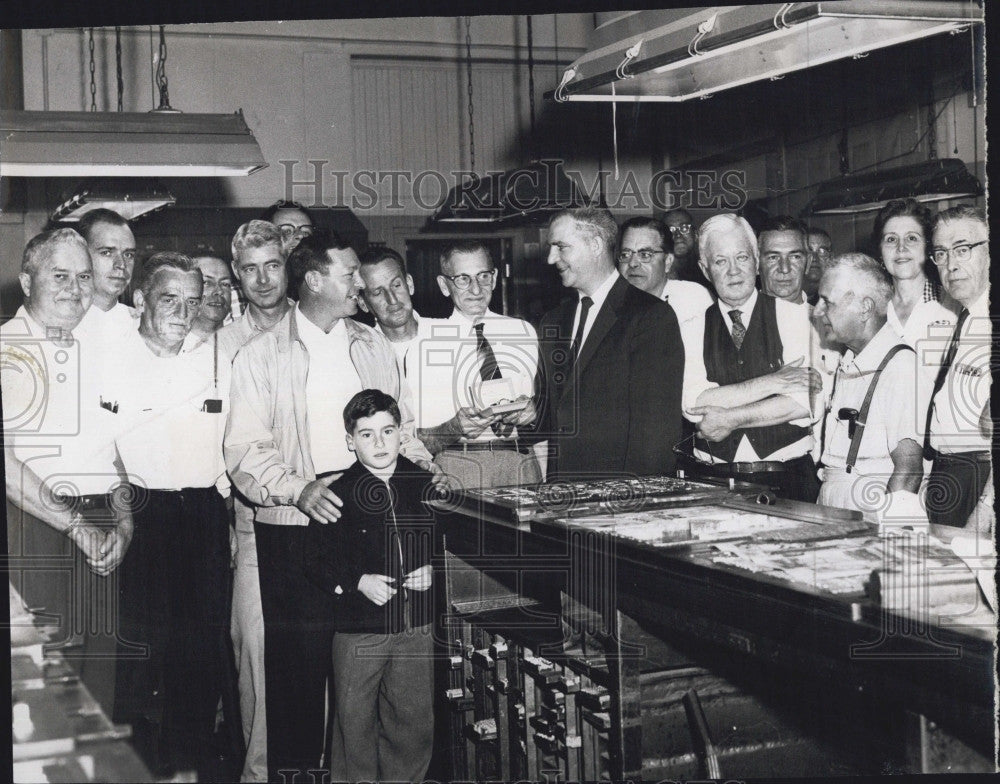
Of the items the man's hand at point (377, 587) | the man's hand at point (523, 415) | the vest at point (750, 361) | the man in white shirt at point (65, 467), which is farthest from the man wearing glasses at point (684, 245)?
the man in white shirt at point (65, 467)

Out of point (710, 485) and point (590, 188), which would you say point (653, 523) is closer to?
point (710, 485)

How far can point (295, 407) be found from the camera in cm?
387

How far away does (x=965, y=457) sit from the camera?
380 centimetres

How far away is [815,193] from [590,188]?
2.56 ft

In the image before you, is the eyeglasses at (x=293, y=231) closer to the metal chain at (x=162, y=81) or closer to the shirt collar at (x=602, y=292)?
the metal chain at (x=162, y=81)

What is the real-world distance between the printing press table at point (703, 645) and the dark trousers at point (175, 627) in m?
0.79

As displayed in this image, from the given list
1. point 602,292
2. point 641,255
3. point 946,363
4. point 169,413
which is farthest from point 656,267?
point 169,413

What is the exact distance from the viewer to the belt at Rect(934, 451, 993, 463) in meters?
3.80

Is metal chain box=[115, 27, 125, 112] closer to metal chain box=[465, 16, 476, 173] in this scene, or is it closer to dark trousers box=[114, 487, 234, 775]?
metal chain box=[465, 16, 476, 173]

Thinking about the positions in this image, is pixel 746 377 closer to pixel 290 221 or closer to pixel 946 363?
pixel 946 363

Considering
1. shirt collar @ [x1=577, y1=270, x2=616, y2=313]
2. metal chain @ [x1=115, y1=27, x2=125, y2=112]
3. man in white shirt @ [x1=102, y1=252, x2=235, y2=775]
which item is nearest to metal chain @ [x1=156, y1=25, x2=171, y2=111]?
metal chain @ [x1=115, y1=27, x2=125, y2=112]

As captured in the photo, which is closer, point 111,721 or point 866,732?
point 866,732

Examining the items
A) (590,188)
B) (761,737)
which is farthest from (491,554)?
(590,188)

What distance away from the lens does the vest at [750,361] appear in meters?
3.99
